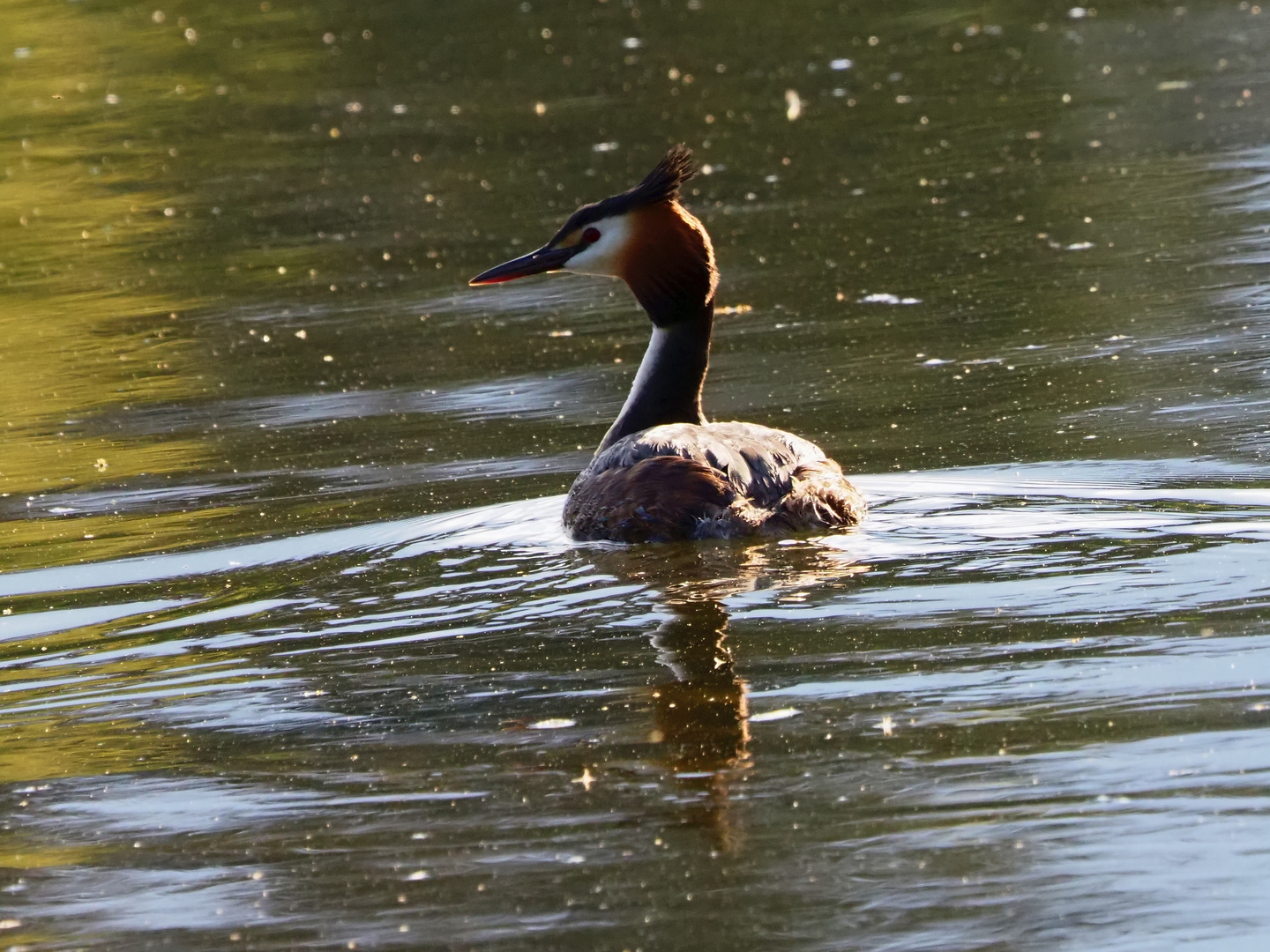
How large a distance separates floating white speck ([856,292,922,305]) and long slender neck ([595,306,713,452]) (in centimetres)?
282

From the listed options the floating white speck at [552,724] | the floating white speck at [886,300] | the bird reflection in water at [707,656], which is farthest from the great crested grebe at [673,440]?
the floating white speck at [886,300]

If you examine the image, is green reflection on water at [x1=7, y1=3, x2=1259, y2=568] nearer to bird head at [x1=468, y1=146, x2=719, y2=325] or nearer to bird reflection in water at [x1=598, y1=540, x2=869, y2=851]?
bird head at [x1=468, y1=146, x2=719, y2=325]

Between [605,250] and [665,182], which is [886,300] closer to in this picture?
[605,250]

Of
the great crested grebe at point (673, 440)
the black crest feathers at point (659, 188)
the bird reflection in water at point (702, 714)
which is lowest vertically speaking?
the bird reflection in water at point (702, 714)

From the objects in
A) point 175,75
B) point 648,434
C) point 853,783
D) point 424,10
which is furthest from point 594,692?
point 424,10

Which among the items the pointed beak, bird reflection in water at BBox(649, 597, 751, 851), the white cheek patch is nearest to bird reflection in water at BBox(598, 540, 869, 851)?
bird reflection in water at BBox(649, 597, 751, 851)

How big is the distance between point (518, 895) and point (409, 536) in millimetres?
3247

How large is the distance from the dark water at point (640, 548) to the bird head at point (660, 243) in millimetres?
824

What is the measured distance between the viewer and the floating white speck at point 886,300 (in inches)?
413

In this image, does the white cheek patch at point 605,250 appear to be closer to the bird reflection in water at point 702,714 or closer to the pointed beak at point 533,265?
the pointed beak at point 533,265

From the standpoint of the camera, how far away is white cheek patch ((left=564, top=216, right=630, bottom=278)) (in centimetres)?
793

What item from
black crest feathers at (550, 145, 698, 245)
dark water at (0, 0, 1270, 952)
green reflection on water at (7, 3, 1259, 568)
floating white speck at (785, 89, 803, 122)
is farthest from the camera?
floating white speck at (785, 89, 803, 122)

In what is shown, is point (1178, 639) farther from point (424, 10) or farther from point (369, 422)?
point (424, 10)

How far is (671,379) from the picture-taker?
7.86 metres
